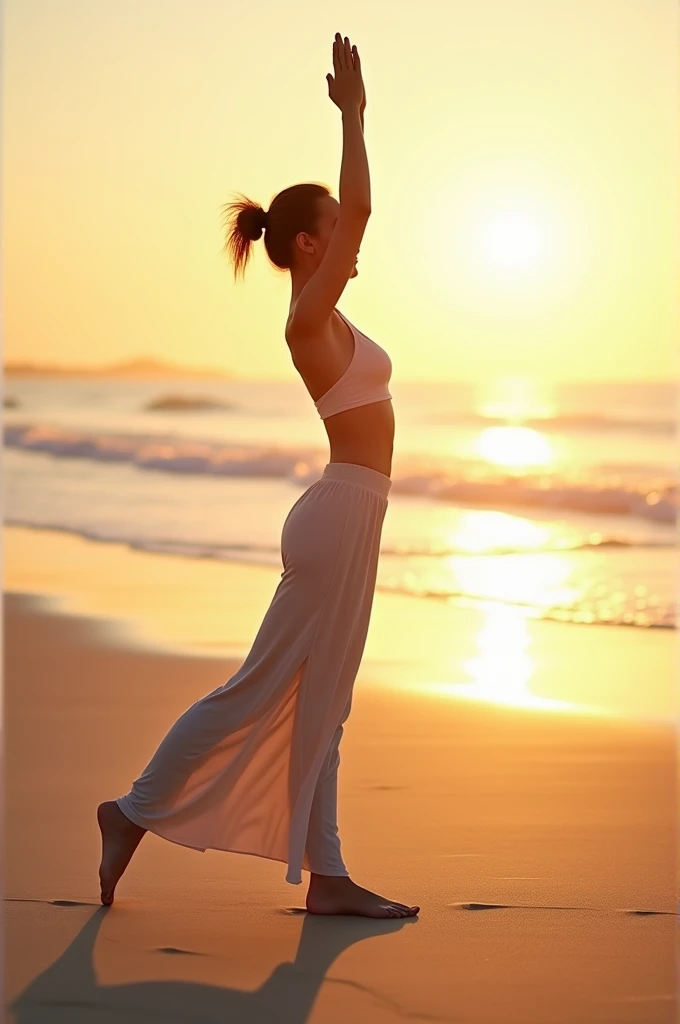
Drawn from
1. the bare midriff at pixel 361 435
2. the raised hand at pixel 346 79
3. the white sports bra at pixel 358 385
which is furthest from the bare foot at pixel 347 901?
the raised hand at pixel 346 79

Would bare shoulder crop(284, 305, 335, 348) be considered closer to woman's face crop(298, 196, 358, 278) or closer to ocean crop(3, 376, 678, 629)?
woman's face crop(298, 196, 358, 278)

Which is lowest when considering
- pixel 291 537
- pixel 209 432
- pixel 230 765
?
pixel 230 765

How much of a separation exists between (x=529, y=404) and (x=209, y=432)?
9991 millimetres

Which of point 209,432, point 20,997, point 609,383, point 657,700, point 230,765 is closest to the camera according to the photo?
point 20,997

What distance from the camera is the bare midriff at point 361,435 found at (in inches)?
157

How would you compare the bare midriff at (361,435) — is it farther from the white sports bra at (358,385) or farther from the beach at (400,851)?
the beach at (400,851)

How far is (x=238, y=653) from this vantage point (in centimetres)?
745

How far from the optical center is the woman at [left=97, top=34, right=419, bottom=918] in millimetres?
3941

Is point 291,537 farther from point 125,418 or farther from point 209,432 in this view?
point 125,418

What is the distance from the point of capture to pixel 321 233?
4.00 metres

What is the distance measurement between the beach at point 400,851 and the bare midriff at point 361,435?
124cm

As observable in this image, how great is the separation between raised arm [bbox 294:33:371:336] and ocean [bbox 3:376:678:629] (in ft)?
15.5

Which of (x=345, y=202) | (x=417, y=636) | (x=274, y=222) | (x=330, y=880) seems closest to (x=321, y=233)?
(x=274, y=222)

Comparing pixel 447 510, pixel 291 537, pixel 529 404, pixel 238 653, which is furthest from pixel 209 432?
pixel 291 537
